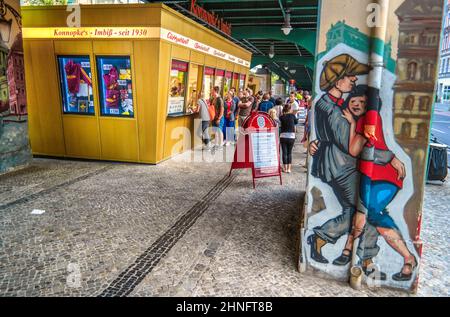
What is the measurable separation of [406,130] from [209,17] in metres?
10.7

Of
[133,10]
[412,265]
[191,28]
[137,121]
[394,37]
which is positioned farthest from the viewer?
[191,28]

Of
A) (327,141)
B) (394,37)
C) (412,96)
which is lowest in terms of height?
(327,141)

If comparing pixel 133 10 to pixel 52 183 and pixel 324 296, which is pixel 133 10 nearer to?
pixel 52 183

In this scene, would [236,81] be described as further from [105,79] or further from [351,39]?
[351,39]

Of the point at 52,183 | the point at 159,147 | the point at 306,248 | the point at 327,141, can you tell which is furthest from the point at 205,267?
the point at 159,147

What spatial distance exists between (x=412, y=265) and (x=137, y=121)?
660 centimetres

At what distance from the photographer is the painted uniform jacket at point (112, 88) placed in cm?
822

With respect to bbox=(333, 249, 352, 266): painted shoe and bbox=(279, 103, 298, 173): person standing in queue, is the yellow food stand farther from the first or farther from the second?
bbox=(333, 249, 352, 266): painted shoe

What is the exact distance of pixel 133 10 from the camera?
7.71 m

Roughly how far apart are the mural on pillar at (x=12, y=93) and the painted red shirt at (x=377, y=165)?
730 centimetres

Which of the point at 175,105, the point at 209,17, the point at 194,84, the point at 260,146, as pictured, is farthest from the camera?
the point at 209,17

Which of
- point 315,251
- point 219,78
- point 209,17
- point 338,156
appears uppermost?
point 209,17

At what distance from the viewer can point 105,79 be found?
27.2ft

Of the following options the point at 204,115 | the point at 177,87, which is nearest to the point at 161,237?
the point at 177,87
